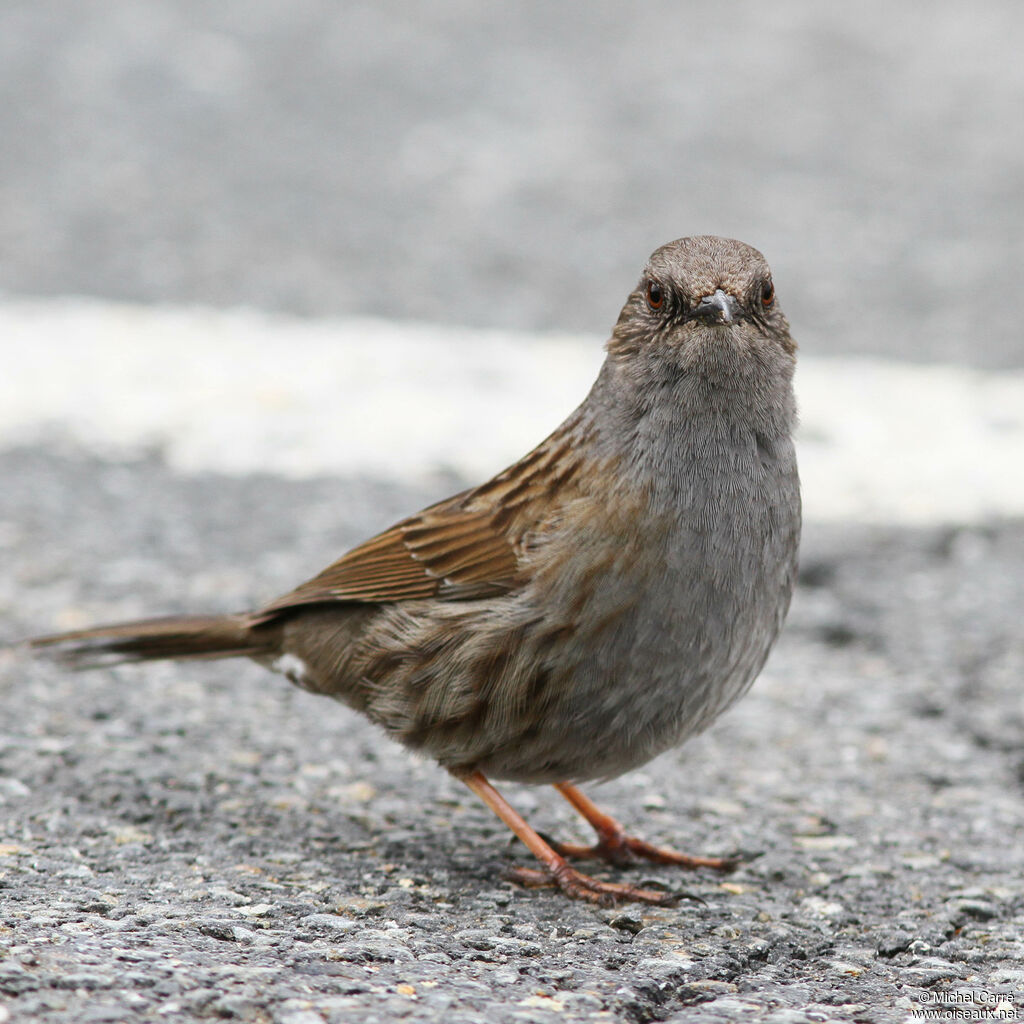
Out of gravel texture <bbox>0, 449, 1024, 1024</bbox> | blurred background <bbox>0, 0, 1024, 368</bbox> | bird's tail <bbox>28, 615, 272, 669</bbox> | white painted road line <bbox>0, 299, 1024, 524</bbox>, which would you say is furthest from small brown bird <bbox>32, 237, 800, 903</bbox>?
blurred background <bbox>0, 0, 1024, 368</bbox>

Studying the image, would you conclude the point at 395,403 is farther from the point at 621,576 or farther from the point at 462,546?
the point at 621,576

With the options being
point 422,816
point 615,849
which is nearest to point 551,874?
point 615,849

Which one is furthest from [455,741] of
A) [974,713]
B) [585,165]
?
[585,165]

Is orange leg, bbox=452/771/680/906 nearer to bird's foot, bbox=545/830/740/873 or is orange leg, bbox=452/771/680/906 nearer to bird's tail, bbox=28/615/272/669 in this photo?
bird's foot, bbox=545/830/740/873

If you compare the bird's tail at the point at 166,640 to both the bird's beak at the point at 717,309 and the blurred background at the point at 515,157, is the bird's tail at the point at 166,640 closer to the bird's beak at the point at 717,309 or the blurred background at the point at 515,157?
the bird's beak at the point at 717,309

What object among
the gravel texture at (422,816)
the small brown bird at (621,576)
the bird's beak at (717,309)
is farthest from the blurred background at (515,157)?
the bird's beak at (717,309)
